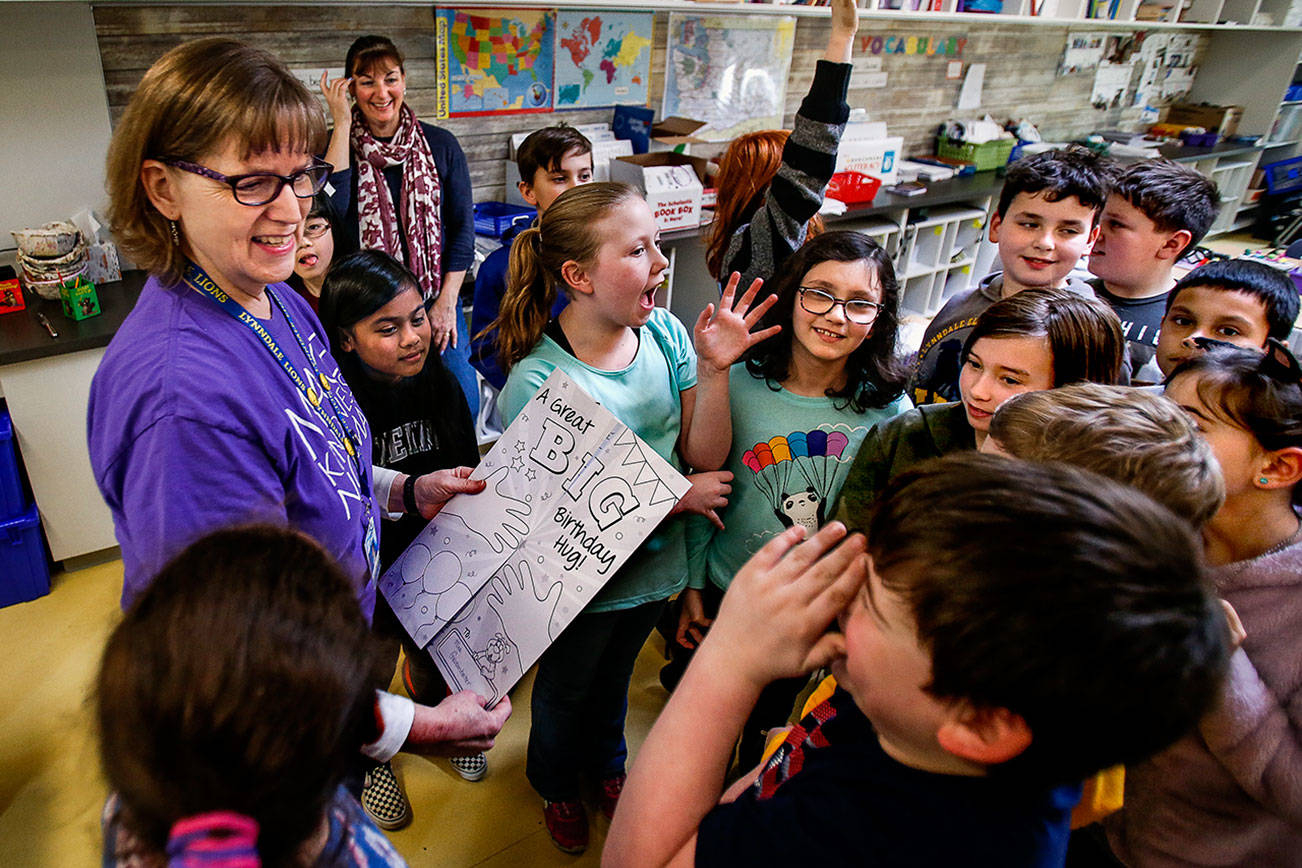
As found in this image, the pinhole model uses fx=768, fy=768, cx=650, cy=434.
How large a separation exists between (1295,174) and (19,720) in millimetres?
8290

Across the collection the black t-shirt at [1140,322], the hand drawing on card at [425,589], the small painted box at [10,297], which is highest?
the black t-shirt at [1140,322]

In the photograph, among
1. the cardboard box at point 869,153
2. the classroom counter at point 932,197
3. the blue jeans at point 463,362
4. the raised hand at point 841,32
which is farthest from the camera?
the cardboard box at point 869,153

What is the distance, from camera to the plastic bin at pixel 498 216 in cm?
304

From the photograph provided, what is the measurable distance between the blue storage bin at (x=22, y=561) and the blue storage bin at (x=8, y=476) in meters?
0.03

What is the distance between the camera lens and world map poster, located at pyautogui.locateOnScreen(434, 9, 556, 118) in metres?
2.88

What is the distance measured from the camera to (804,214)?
177 cm

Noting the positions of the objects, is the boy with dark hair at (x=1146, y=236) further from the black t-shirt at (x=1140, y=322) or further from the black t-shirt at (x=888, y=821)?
the black t-shirt at (x=888, y=821)

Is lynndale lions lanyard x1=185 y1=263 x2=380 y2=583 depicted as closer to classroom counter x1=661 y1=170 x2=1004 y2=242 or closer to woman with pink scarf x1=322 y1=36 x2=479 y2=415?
woman with pink scarf x1=322 y1=36 x2=479 y2=415

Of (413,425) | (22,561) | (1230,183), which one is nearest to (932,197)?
(413,425)

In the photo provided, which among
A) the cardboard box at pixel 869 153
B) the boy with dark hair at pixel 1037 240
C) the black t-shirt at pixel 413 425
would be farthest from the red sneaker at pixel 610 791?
the cardboard box at pixel 869 153

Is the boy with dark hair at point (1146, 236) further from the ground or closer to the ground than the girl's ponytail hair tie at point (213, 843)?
further from the ground

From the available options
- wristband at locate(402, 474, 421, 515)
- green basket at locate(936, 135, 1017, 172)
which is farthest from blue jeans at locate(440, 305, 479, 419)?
green basket at locate(936, 135, 1017, 172)

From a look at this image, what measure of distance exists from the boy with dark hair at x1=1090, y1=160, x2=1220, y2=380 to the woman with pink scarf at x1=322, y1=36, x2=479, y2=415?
1.82 meters

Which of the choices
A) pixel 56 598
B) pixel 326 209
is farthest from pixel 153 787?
pixel 56 598
